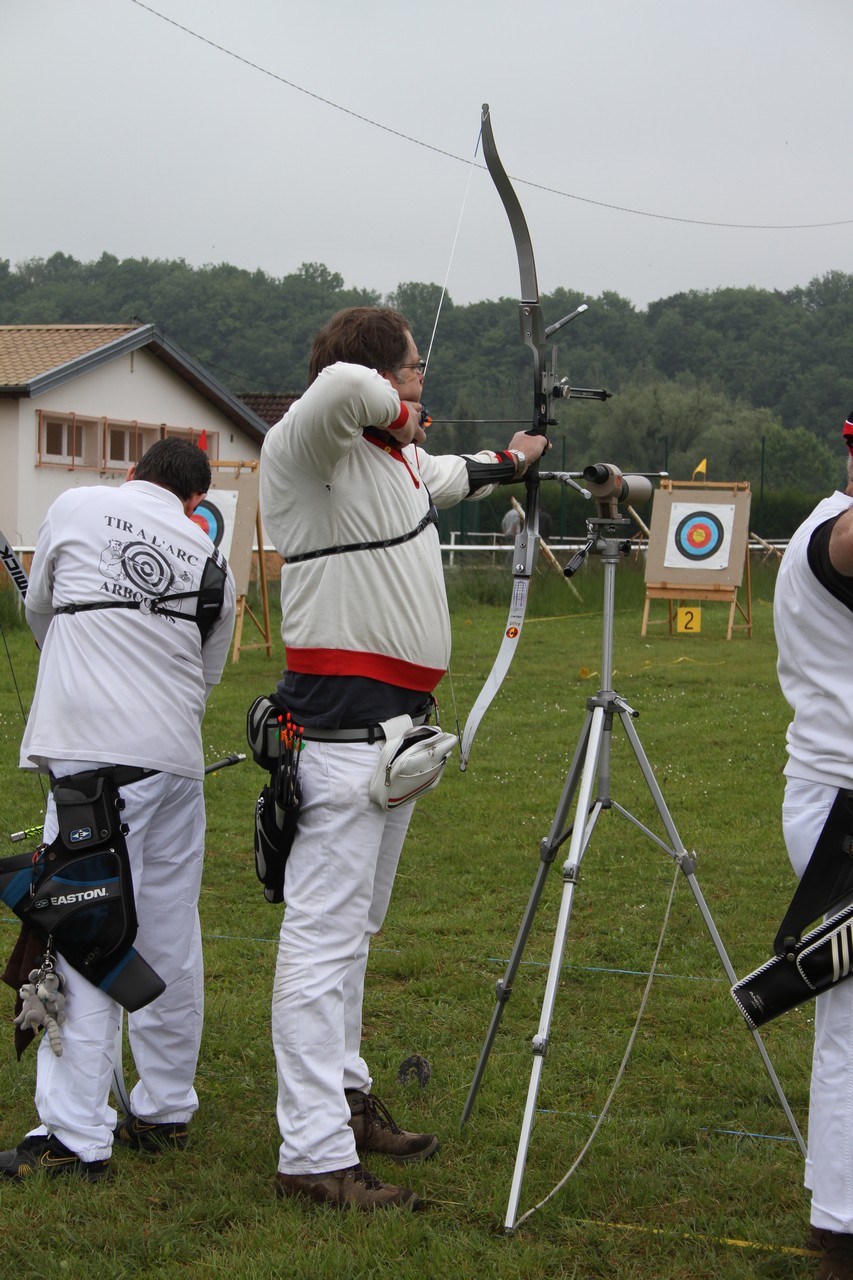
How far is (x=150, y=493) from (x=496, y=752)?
15.6 feet

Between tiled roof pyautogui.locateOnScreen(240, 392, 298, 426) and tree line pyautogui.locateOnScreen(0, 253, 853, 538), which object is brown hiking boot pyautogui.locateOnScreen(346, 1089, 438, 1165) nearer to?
tree line pyautogui.locateOnScreen(0, 253, 853, 538)

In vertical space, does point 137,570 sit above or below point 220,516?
above

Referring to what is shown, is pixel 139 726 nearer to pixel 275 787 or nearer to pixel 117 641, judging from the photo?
pixel 117 641

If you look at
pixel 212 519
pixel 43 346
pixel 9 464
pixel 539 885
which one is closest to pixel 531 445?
pixel 539 885

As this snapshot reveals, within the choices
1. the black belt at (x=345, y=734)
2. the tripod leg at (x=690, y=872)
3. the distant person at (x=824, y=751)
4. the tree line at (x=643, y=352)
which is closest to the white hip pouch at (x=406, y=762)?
the black belt at (x=345, y=734)

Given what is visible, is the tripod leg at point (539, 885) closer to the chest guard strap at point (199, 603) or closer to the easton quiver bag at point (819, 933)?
the easton quiver bag at point (819, 933)

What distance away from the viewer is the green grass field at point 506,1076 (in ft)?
8.03

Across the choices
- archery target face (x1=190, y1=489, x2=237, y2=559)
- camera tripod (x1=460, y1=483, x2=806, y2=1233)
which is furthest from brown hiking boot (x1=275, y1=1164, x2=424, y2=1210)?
archery target face (x1=190, y1=489, x2=237, y2=559)

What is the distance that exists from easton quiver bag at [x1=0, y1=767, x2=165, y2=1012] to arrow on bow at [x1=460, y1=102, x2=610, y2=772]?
791 millimetres

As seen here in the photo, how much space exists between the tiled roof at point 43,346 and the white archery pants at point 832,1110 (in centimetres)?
1938

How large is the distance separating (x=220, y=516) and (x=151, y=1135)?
8.61 metres

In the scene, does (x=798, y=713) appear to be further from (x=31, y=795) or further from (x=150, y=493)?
(x=31, y=795)

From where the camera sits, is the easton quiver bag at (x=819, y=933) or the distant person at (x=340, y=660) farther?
the distant person at (x=340, y=660)

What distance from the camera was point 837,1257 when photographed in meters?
2.22
